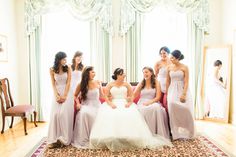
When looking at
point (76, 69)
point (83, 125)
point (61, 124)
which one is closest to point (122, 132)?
point (83, 125)

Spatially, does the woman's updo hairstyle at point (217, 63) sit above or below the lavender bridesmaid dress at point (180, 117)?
above

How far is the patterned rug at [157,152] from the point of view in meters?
3.54

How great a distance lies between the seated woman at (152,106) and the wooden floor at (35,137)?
960 millimetres

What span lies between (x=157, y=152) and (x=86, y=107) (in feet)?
4.60

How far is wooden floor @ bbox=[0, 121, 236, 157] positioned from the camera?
12.9 feet

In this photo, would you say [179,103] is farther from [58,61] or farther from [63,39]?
[63,39]

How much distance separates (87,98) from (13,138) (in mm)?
1649

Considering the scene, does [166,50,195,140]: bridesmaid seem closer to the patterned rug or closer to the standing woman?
the patterned rug

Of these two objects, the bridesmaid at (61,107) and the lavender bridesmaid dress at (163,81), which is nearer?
the bridesmaid at (61,107)

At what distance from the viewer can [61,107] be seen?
409 cm

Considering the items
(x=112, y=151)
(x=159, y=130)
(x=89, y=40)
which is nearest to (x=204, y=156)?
(x=159, y=130)

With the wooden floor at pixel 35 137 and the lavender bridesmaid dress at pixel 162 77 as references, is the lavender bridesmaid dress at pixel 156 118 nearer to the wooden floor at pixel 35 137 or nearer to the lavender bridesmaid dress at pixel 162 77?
the lavender bridesmaid dress at pixel 162 77

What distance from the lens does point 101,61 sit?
5.85 meters

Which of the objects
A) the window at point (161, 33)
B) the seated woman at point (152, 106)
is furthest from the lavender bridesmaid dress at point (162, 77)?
the window at point (161, 33)
